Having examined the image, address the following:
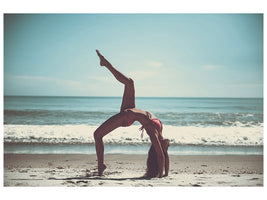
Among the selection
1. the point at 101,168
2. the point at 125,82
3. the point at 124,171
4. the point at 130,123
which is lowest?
the point at 124,171

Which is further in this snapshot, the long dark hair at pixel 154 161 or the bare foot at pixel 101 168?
the bare foot at pixel 101 168

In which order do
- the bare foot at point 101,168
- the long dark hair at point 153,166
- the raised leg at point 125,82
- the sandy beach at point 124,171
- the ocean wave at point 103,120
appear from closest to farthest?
the sandy beach at point 124,171 → the raised leg at point 125,82 → the long dark hair at point 153,166 → the bare foot at point 101,168 → the ocean wave at point 103,120

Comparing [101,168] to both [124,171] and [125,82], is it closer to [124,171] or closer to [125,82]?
[124,171]

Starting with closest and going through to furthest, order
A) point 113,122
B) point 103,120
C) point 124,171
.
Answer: point 113,122 → point 124,171 → point 103,120

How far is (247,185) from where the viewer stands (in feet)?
13.2

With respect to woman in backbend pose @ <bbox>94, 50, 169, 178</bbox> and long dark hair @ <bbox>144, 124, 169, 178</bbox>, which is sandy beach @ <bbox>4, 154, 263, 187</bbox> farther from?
woman in backbend pose @ <bbox>94, 50, 169, 178</bbox>

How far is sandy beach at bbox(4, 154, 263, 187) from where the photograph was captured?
3.95 metres

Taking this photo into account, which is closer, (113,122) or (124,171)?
(113,122)

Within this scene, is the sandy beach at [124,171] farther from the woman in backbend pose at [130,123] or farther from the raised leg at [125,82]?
the raised leg at [125,82]

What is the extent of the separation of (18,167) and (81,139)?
10.2ft

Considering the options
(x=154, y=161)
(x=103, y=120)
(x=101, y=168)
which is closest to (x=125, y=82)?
(x=154, y=161)

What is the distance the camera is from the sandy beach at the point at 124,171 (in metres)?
3.95

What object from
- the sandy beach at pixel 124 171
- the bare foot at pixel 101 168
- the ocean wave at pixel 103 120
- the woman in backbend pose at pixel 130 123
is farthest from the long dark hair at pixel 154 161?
the ocean wave at pixel 103 120

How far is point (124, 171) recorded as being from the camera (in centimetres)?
476
